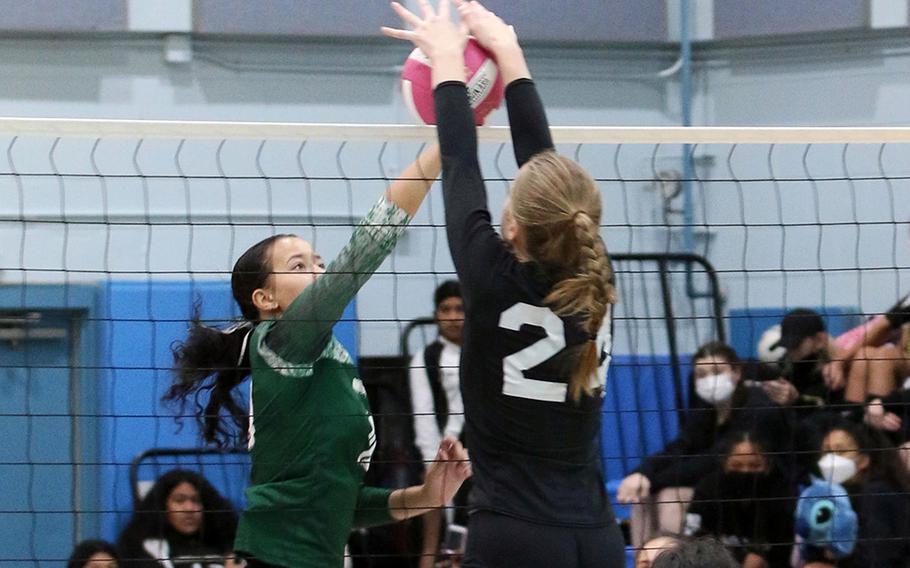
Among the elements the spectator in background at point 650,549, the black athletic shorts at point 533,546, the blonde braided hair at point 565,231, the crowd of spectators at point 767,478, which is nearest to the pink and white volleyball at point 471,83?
the blonde braided hair at point 565,231

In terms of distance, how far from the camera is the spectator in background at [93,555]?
201 inches

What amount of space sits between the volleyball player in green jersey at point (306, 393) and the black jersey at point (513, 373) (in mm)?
416

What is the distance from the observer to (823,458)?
A: 5566mm

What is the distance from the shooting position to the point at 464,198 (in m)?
2.87

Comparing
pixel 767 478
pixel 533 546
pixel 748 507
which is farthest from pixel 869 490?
pixel 533 546

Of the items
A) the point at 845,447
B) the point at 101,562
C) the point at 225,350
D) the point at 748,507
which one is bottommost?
the point at 101,562

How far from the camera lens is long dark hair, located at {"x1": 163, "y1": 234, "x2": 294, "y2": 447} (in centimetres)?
350

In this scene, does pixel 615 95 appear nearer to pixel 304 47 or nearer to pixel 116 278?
pixel 304 47

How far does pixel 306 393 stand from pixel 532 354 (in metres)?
0.77

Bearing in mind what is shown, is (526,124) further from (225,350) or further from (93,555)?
(93,555)

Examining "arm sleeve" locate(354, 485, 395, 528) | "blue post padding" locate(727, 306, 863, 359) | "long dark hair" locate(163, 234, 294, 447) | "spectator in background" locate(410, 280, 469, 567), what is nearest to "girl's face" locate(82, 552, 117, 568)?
"spectator in background" locate(410, 280, 469, 567)

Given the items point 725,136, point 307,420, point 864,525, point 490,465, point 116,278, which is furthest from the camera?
point 116,278

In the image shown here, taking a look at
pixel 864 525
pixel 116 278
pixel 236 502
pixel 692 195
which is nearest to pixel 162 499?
pixel 236 502

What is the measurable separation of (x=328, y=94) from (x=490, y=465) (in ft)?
14.6
